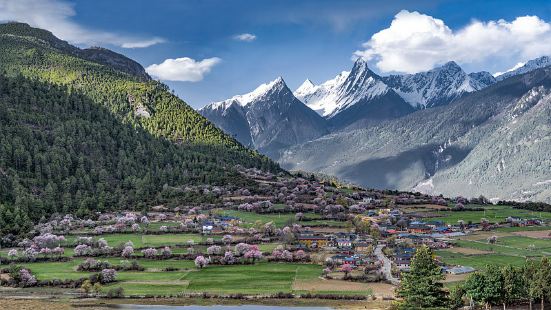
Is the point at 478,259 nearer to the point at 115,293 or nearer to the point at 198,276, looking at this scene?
the point at 198,276

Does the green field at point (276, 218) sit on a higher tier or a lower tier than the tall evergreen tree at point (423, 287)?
higher

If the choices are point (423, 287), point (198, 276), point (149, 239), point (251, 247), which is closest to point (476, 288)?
point (423, 287)

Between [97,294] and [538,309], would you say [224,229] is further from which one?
[538,309]

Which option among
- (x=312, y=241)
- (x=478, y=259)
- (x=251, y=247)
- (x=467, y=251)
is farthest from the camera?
(x=312, y=241)

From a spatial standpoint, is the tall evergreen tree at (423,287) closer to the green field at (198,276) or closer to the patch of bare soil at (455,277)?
the green field at (198,276)

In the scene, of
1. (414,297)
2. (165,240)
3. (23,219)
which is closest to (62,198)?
(23,219)

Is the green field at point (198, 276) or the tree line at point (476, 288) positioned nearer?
the tree line at point (476, 288)

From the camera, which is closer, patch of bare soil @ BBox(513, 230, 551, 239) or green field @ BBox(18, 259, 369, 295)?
green field @ BBox(18, 259, 369, 295)

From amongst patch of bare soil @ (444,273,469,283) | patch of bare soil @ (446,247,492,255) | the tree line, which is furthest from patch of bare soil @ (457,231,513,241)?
the tree line

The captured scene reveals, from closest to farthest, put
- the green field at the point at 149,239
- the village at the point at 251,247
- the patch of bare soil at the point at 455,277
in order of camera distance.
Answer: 1. the village at the point at 251,247
2. the patch of bare soil at the point at 455,277
3. the green field at the point at 149,239

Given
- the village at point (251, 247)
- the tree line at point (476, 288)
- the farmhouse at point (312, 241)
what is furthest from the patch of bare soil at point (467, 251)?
the tree line at point (476, 288)

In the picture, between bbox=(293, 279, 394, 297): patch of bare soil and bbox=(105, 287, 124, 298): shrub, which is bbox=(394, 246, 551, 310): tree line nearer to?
bbox=(293, 279, 394, 297): patch of bare soil

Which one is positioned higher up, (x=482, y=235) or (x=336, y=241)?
(x=482, y=235)

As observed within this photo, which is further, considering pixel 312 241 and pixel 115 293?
pixel 312 241
